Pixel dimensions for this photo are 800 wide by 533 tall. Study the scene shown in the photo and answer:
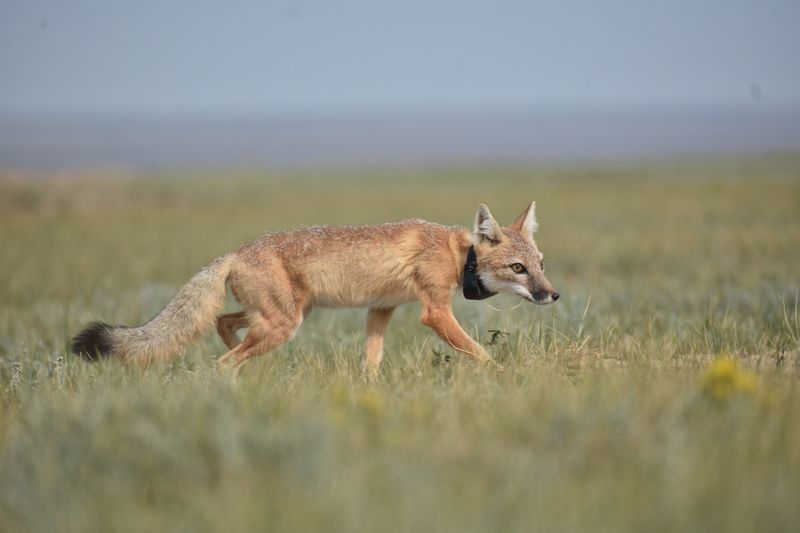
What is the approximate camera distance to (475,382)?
628 cm

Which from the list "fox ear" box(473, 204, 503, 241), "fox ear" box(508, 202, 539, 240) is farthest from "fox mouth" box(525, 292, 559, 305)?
"fox ear" box(508, 202, 539, 240)

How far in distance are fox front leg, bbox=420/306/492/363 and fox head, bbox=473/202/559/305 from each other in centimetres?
55

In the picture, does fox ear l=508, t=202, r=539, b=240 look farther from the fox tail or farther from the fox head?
the fox tail

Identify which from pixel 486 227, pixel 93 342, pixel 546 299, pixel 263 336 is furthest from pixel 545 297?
pixel 93 342

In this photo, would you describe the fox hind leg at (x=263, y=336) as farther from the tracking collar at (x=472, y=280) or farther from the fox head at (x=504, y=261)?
the fox head at (x=504, y=261)

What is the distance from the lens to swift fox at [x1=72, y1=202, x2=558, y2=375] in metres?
7.50

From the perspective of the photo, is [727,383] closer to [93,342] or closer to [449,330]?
[449,330]

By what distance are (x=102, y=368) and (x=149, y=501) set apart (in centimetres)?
374

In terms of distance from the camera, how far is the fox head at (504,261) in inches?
307

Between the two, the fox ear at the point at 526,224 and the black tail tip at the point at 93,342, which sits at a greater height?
the fox ear at the point at 526,224

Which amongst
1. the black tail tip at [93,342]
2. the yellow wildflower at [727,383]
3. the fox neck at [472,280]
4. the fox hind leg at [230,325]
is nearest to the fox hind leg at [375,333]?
the fox neck at [472,280]

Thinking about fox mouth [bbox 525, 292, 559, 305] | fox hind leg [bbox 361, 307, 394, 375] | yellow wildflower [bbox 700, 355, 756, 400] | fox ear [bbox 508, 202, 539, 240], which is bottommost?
fox hind leg [bbox 361, 307, 394, 375]

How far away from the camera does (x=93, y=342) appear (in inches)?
281

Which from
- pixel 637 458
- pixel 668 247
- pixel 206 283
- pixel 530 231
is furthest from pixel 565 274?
pixel 637 458
